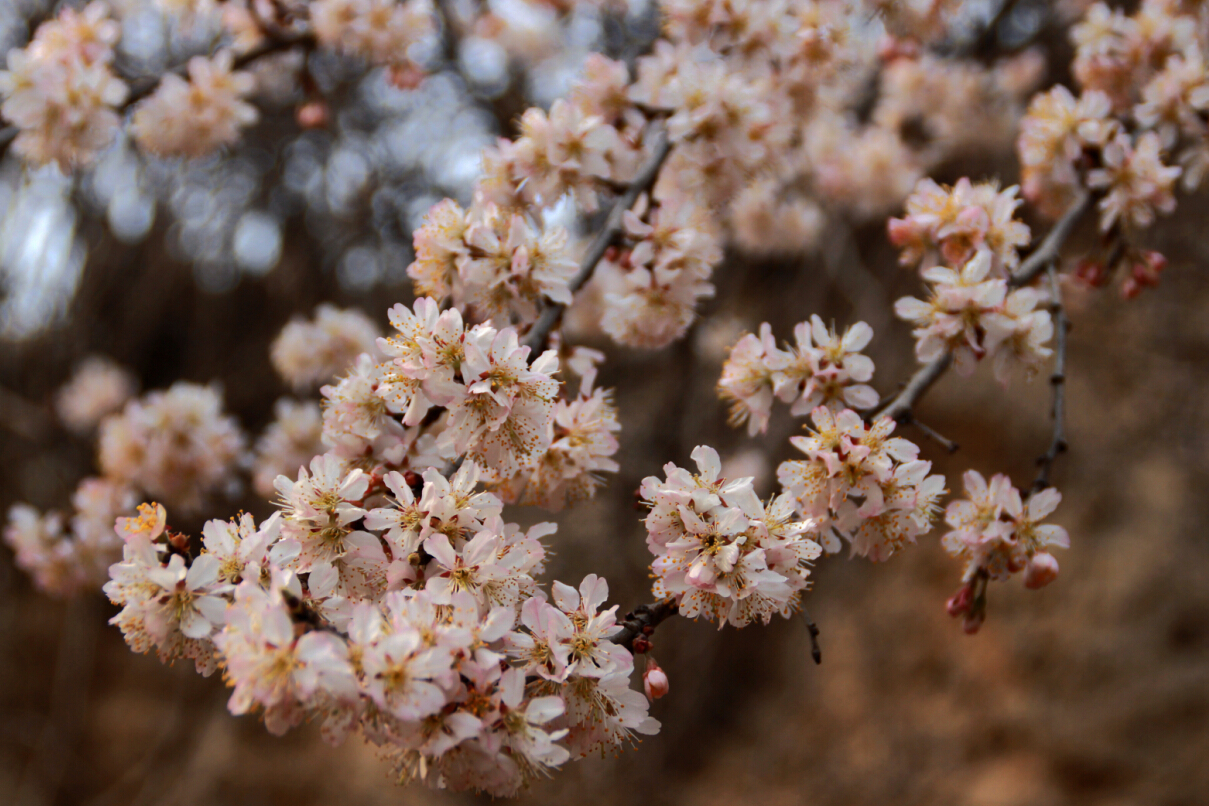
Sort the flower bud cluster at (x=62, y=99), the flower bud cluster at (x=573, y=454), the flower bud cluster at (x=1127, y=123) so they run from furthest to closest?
the flower bud cluster at (x=62, y=99), the flower bud cluster at (x=1127, y=123), the flower bud cluster at (x=573, y=454)

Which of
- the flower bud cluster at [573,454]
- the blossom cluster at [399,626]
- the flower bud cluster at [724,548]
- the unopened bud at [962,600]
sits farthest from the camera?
the unopened bud at [962,600]

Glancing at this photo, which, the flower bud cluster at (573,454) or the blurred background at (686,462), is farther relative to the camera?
the blurred background at (686,462)

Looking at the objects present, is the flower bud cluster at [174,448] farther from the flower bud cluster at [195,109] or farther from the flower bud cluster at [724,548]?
the flower bud cluster at [724,548]

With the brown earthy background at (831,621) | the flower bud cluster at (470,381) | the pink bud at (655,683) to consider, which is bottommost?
the brown earthy background at (831,621)

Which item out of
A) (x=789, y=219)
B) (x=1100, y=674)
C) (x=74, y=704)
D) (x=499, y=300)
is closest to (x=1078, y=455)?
(x=1100, y=674)

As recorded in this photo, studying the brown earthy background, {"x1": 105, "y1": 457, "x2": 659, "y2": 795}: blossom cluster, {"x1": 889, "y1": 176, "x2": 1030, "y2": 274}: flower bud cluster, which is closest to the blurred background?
the brown earthy background

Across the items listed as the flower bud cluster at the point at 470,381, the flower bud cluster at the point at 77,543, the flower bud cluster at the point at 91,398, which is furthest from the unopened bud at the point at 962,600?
the flower bud cluster at the point at 91,398

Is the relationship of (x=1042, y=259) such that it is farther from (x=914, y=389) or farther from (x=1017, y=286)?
(x=914, y=389)

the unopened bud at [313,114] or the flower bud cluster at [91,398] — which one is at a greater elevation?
the unopened bud at [313,114]
